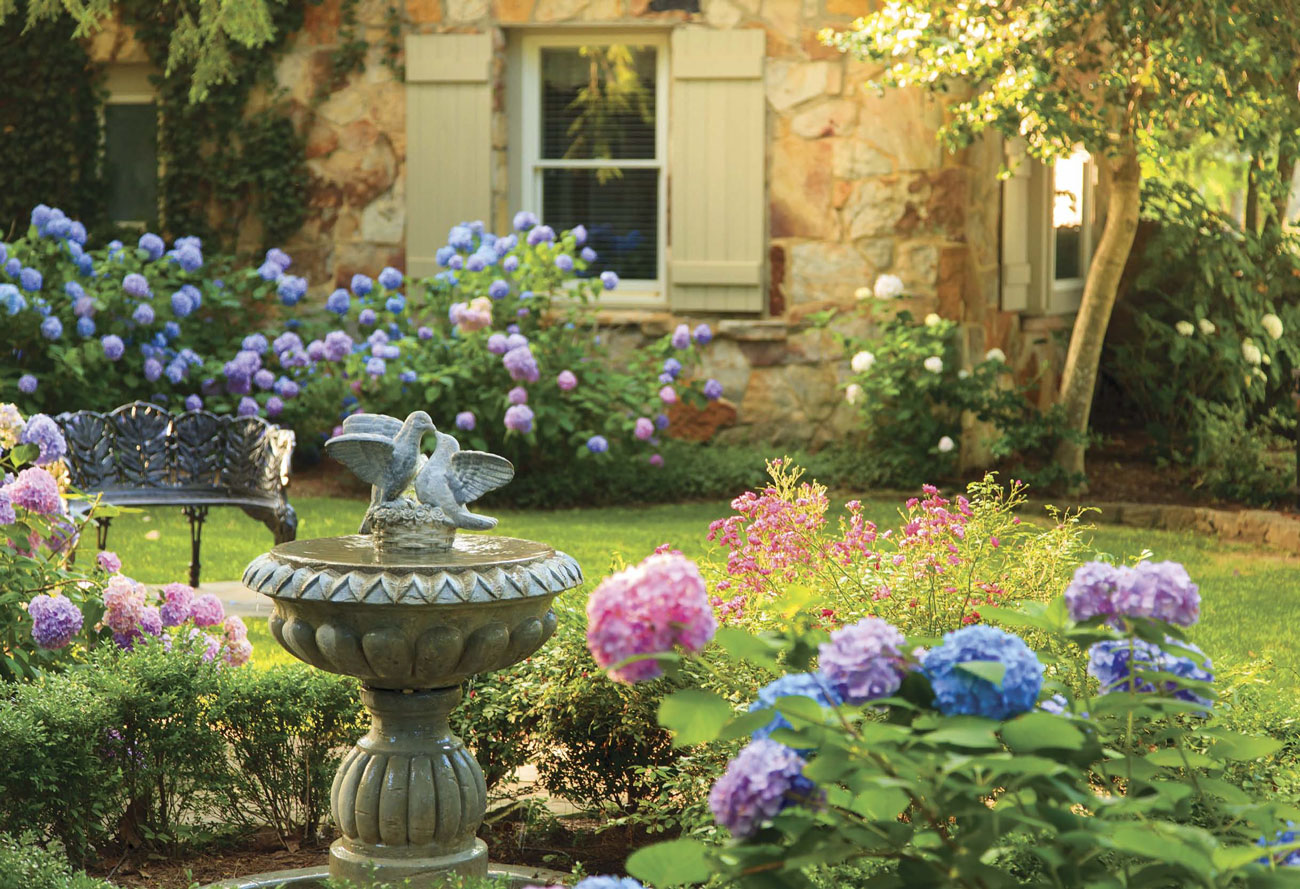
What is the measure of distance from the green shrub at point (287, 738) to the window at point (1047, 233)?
20.3 feet

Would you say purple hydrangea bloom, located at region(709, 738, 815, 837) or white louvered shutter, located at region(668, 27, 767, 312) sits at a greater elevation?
white louvered shutter, located at region(668, 27, 767, 312)

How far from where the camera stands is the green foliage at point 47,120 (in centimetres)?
953

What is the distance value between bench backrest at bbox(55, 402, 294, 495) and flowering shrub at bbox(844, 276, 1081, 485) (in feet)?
12.2

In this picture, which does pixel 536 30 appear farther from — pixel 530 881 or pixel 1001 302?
pixel 530 881

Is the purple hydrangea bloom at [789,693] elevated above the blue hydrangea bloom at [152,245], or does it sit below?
below

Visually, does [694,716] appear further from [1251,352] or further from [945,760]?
[1251,352]

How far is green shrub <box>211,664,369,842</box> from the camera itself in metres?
3.54

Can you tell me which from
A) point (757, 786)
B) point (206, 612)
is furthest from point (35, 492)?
point (757, 786)

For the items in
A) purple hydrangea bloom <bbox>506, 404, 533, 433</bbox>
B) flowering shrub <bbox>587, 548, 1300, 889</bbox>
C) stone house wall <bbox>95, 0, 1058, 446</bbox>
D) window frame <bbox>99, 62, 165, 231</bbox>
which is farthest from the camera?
window frame <bbox>99, 62, 165, 231</bbox>

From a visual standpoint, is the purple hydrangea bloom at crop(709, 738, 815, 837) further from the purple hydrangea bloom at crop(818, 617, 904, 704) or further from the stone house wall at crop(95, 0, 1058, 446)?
the stone house wall at crop(95, 0, 1058, 446)

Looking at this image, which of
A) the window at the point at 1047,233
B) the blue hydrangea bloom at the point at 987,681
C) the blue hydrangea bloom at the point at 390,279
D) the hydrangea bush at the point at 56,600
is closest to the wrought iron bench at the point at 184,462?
the hydrangea bush at the point at 56,600

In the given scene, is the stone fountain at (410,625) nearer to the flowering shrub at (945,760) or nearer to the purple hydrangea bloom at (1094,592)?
the flowering shrub at (945,760)

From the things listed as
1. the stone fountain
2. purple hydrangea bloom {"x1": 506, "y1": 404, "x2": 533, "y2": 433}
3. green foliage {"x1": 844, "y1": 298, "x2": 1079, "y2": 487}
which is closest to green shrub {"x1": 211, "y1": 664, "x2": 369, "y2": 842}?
the stone fountain

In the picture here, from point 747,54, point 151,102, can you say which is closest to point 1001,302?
point 747,54
